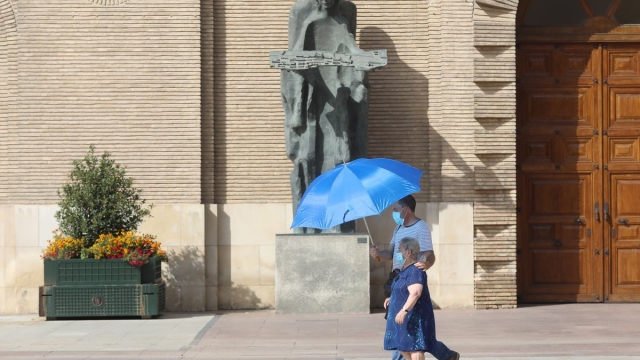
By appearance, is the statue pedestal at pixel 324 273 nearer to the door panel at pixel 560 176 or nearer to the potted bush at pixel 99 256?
the potted bush at pixel 99 256

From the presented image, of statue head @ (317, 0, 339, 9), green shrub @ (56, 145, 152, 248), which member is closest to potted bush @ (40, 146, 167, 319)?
green shrub @ (56, 145, 152, 248)

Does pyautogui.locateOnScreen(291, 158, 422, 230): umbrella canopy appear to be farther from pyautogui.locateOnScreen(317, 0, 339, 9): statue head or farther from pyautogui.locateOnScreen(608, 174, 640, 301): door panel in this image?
pyautogui.locateOnScreen(608, 174, 640, 301): door panel

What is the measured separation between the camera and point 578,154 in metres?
16.0

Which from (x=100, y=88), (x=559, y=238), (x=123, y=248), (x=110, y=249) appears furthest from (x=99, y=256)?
(x=559, y=238)

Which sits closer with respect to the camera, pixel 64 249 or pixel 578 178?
pixel 64 249

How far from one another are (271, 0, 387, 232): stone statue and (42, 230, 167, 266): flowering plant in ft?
7.29

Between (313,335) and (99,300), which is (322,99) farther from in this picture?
(99,300)

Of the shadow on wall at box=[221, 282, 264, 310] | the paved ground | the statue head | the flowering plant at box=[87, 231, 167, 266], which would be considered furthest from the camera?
the shadow on wall at box=[221, 282, 264, 310]

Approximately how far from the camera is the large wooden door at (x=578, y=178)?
16.0 metres

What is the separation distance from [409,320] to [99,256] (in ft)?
21.8

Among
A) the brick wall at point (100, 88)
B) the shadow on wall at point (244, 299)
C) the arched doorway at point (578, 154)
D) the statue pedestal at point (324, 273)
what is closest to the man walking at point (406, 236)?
the statue pedestal at point (324, 273)

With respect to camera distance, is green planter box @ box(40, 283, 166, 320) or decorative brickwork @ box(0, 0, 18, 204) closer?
Answer: green planter box @ box(40, 283, 166, 320)

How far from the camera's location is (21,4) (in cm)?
1558

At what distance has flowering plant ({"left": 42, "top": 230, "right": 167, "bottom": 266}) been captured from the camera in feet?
47.0
